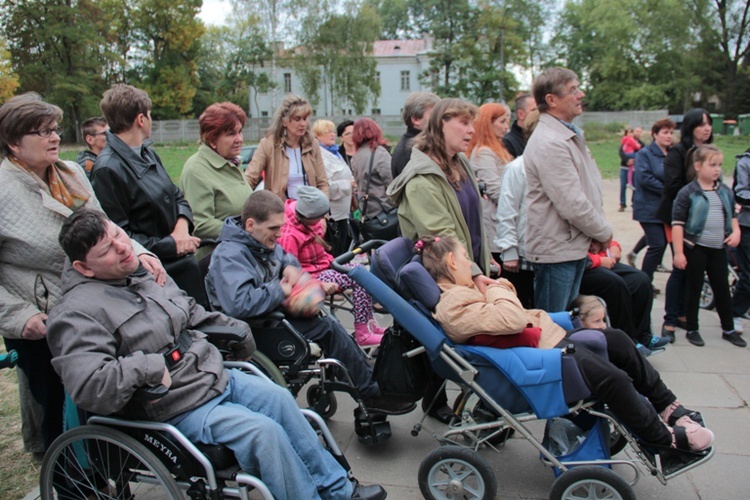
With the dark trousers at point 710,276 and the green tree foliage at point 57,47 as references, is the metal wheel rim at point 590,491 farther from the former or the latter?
the green tree foliage at point 57,47

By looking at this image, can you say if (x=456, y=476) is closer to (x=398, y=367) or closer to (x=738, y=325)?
(x=398, y=367)

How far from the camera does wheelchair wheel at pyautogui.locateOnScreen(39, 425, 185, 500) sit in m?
2.39

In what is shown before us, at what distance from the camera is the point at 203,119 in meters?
4.28

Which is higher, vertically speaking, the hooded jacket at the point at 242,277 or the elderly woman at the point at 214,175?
the elderly woman at the point at 214,175

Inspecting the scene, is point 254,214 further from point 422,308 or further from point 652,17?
point 652,17

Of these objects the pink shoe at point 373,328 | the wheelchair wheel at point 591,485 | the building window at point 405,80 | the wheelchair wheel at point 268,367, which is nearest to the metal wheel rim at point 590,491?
the wheelchair wheel at point 591,485

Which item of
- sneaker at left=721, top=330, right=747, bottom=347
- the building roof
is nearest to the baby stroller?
sneaker at left=721, top=330, right=747, bottom=347

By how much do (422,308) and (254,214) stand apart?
1.16 metres

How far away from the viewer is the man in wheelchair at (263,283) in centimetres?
338

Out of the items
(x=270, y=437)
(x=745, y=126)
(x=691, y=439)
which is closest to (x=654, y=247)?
(x=691, y=439)

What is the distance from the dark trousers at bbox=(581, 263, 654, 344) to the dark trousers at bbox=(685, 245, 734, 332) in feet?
2.75

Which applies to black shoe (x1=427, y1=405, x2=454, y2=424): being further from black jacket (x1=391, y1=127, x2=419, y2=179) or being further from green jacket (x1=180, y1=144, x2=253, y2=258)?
black jacket (x1=391, y1=127, x2=419, y2=179)

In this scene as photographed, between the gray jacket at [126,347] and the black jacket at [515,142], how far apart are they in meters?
3.49

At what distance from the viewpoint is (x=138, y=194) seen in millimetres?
3521
